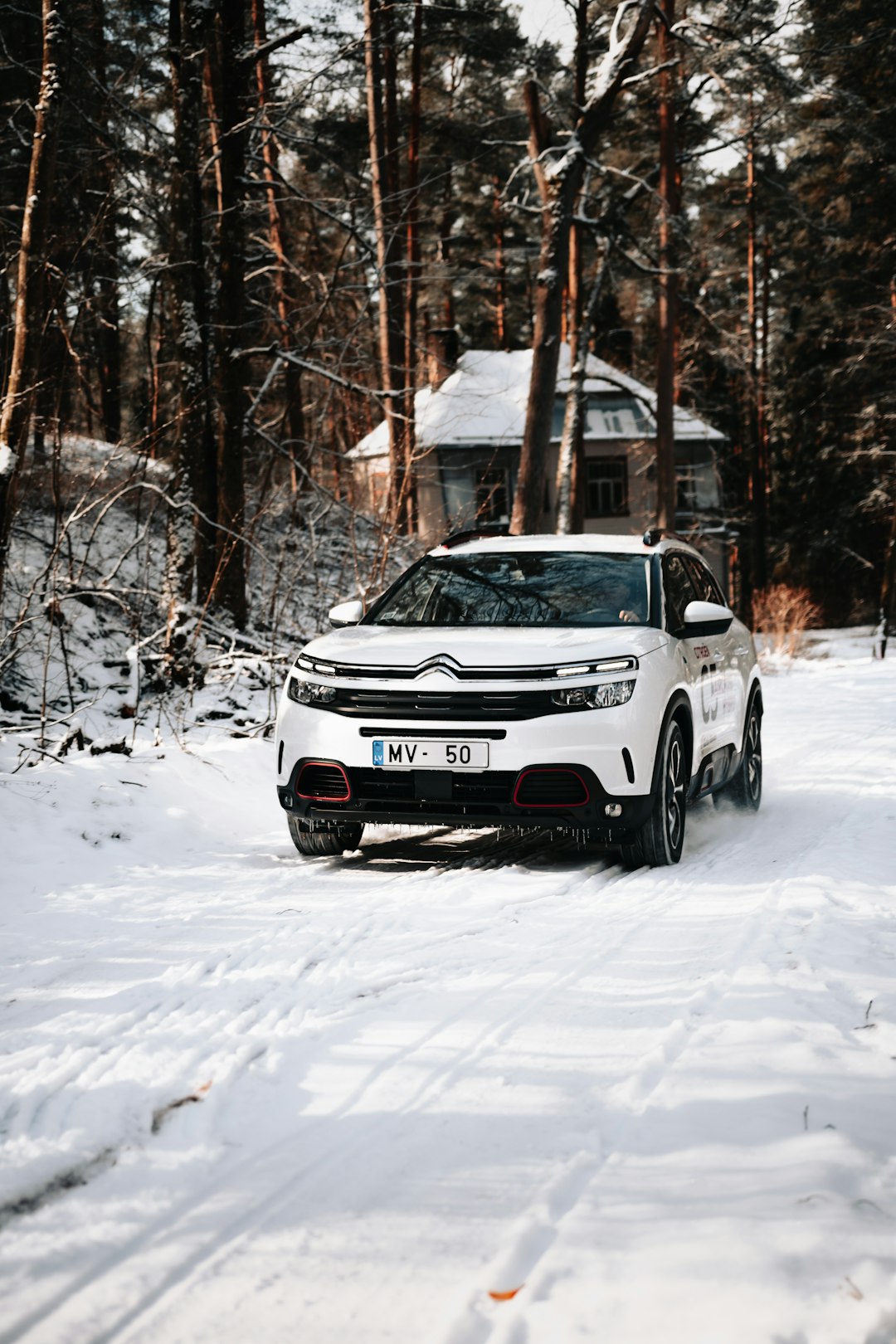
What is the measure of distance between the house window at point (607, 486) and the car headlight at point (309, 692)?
3880 centimetres

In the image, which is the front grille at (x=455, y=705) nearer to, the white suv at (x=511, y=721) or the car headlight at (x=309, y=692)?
the white suv at (x=511, y=721)

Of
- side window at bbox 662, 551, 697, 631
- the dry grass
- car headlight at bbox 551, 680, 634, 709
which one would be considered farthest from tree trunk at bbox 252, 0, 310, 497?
the dry grass

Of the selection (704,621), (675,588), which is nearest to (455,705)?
(704,621)

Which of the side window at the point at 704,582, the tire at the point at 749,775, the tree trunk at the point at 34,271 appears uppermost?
the tree trunk at the point at 34,271

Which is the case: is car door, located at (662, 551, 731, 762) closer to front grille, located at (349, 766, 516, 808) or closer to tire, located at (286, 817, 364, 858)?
front grille, located at (349, 766, 516, 808)

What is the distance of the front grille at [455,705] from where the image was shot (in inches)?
251

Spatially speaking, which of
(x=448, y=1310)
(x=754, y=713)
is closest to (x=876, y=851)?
(x=754, y=713)

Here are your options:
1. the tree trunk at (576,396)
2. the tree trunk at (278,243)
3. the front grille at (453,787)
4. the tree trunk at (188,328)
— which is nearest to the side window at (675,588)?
the front grille at (453,787)

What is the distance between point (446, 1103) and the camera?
344 centimetres

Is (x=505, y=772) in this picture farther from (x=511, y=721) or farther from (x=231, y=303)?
(x=231, y=303)

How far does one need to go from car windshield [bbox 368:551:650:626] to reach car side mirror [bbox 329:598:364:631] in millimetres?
154

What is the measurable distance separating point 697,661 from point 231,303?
10154 mm

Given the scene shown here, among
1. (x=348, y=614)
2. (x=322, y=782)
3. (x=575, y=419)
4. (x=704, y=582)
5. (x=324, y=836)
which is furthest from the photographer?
(x=575, y=419)

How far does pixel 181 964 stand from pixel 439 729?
2.01 meters
